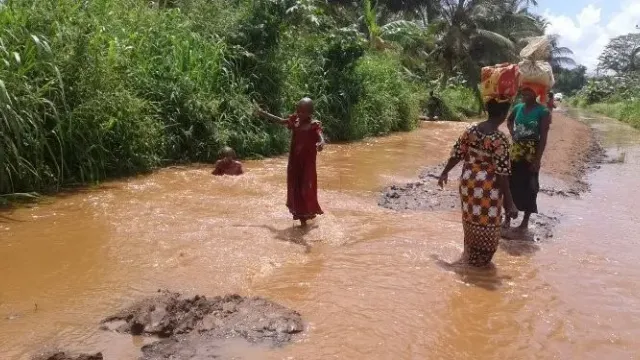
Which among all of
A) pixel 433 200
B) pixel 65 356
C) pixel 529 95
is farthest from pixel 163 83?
pixel 65 356

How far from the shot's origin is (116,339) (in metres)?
3.32

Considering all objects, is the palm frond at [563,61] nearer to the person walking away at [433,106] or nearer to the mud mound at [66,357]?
the person walking away at [433,106]

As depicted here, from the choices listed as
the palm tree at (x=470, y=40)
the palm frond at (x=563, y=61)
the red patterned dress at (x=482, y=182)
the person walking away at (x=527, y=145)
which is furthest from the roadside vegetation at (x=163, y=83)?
the palm frond at (x=563, y=61)

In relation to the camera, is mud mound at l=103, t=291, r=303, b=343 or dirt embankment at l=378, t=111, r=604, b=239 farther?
dirt embankment at l=378, t=111, r=604, b=239

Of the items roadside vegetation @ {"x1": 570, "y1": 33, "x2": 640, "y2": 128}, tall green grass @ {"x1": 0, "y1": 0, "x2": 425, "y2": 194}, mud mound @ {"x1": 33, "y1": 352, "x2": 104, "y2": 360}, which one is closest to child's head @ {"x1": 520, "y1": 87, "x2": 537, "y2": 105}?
mud mound @ {"x1": 33, "y1": 352, "x2": 104, "y2": 360}

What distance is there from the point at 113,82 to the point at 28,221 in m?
2.94

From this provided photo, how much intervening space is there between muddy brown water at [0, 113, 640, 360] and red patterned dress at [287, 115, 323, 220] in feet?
0.83

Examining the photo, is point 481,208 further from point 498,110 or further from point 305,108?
point 305,108

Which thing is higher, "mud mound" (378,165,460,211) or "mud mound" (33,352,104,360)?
"mud mound" (33,352,104,360)

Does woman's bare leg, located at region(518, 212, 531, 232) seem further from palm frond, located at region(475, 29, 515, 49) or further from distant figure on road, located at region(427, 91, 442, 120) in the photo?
palm frond, located at region(475, 29, 515, 49)

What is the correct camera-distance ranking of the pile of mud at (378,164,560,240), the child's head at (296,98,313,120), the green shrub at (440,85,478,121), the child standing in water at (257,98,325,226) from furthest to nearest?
the green shrub at (440,85,478,121), the pile of mud at (378,164,560,240), the child standing in water at (257,98,325,226), the child's head at (296,98,313,120)

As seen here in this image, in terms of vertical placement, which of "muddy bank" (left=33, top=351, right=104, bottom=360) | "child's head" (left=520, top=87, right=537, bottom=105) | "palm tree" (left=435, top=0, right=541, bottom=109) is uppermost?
"palm tree" (left=435, top=0, right=541, bottom=109)

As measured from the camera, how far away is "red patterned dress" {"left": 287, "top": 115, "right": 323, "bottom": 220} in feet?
19.0

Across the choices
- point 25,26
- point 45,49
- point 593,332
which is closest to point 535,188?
point 593,332
